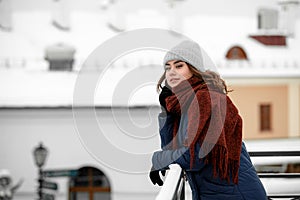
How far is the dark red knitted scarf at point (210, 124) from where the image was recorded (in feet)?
9.36

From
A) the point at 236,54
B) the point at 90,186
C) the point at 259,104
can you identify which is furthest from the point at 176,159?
the point at 236,54

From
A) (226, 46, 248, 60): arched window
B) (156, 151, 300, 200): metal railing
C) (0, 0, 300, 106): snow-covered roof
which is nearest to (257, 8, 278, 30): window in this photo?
(0, 0, 300, 106): snow-covered roof

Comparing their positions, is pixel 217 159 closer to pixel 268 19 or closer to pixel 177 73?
pixel 177 73

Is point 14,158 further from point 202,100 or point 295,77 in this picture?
point 202,100

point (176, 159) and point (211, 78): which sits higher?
point (211, 78)

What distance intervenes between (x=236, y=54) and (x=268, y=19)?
229cm

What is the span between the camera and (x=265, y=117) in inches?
723

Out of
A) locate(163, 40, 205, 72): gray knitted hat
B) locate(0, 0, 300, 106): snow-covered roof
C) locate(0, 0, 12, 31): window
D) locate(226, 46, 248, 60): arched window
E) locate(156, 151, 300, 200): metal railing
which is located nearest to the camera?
locate(156, 151, 300, 200): metal railing

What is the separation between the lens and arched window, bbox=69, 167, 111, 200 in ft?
52.2

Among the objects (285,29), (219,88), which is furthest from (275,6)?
(219,88)

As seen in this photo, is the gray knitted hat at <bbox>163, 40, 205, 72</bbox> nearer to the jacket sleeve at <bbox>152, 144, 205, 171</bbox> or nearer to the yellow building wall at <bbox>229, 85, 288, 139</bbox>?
the jacket sleeve at <bbox>152, 144, 205, 171</bbox>

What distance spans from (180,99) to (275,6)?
18615 millimetres

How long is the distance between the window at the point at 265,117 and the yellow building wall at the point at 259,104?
117 mm

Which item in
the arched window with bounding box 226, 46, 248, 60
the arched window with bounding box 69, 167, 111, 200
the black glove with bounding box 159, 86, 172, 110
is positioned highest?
the arched window with bounding box 226, 46, 248, 60
